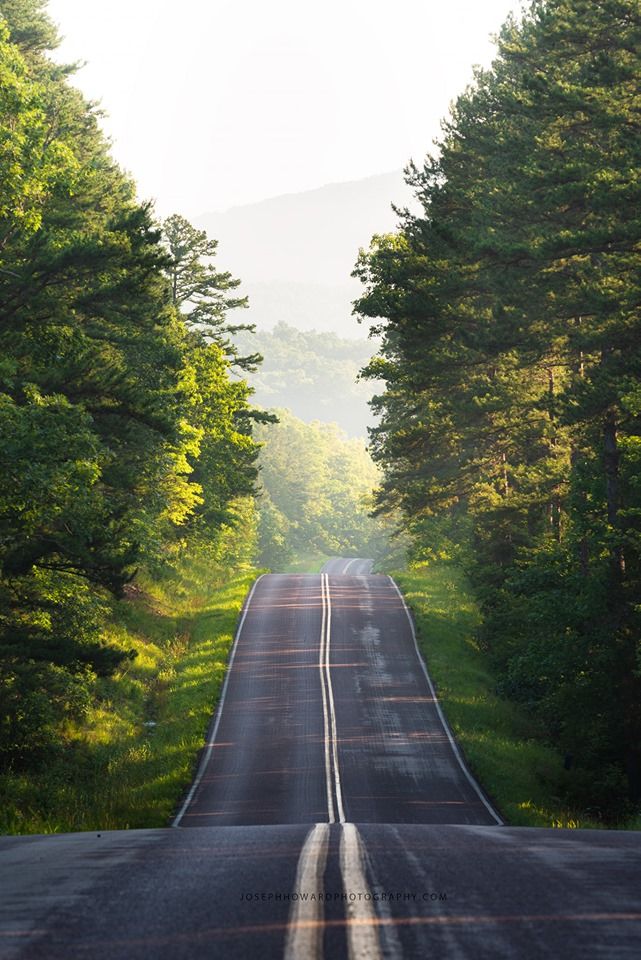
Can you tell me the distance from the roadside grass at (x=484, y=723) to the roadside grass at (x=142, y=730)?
7600 mm

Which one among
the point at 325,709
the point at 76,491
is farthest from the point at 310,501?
the point at 76,491

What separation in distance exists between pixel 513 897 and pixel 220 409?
141ft

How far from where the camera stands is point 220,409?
47.4 meters

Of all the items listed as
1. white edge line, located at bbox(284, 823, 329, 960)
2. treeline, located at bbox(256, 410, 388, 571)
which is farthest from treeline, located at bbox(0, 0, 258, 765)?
treeline, located at bbox(256, 410, 388, 571)

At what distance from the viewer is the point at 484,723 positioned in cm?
2811

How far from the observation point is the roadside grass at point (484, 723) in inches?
816

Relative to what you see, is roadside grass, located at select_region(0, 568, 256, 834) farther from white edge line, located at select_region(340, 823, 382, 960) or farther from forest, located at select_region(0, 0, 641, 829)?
white edge line, located at select_region(340, 823, 382, 960)

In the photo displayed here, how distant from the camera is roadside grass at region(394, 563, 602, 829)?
20.7 metres

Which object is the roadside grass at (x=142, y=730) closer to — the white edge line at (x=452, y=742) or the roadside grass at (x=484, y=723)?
the white edge line at (x=452, y=742)

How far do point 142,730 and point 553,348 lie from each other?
17865mm

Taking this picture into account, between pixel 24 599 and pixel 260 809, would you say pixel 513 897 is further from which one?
pixel 24 599

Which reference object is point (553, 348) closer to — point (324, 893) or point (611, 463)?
point (611, 463)

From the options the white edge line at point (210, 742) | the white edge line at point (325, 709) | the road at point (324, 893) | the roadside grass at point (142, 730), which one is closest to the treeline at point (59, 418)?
the roadside grass at point (142, 730)

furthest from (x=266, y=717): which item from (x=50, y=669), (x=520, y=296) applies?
(x=520, y=296)
